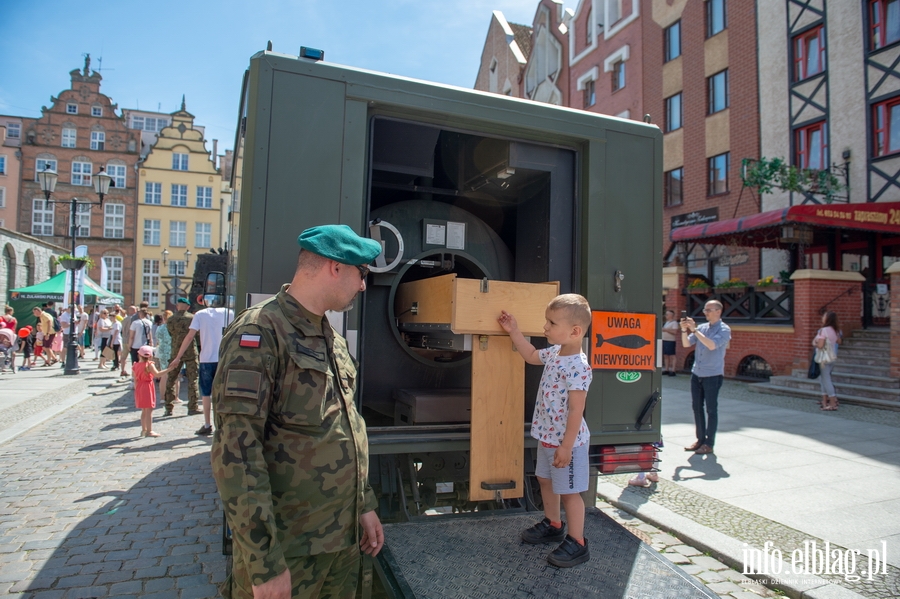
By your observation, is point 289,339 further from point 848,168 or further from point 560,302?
point 848,168

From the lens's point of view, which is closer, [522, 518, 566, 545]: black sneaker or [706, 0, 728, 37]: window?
[522, 518, 566, 545]: black sneaker

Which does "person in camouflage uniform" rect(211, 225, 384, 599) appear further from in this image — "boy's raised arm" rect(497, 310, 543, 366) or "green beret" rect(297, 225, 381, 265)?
"boy's raised arm" rect(497, 310, 543, 366)

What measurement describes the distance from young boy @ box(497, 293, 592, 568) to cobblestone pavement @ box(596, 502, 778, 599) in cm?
98

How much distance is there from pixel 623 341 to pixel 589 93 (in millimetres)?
25866

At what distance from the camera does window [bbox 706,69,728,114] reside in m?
19.7

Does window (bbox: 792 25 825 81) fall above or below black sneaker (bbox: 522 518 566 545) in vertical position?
above

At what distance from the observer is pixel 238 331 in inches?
78.7

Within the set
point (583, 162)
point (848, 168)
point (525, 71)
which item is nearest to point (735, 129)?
point (848, 168)

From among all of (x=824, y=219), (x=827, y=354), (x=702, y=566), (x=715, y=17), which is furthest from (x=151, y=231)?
(x=702, y=566)

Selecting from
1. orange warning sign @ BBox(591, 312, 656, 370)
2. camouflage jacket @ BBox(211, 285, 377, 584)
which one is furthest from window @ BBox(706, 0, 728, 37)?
camouflage jacket @ BBox(211, 285, 377, 584)

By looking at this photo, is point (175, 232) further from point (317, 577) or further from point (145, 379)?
point (317, 577)

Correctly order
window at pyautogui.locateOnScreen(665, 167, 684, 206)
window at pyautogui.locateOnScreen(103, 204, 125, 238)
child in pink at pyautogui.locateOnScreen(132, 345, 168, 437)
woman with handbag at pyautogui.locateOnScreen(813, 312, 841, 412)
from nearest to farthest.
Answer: child in pink at pyautogui.locateOnScreen(132, 345, 168, 437), woman with handbag at pyautogui.locateOnScreen(813, 312, 841, 412), window at pyautogui.locateOnScreen(665, 167, 684, 206), window at pyautogui.locateOnScreen(103, 204, 125, 238)

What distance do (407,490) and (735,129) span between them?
63.9 ft

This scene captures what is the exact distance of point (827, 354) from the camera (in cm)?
973
